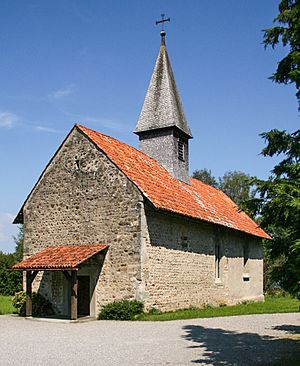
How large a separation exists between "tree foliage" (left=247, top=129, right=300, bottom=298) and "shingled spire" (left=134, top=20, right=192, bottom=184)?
45.1 ft

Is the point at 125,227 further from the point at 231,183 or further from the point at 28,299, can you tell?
the point at 231,183

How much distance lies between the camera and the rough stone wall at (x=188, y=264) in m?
17.8

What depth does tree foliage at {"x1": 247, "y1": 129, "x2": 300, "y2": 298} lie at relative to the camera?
844cm

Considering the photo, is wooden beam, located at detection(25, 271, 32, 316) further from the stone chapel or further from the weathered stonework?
the weathered stonework

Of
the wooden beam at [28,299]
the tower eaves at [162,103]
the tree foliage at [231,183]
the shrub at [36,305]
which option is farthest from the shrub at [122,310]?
the tree foliage at [231,183]

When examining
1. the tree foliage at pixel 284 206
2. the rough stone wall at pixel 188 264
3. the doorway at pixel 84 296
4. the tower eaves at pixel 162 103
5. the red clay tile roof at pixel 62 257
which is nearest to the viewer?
the tree foliage at pixel 284 206

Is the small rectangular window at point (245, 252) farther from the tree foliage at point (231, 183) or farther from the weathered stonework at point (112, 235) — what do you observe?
the tree foliage at point (231, 183)

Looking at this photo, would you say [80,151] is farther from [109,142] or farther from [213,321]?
[213,321]

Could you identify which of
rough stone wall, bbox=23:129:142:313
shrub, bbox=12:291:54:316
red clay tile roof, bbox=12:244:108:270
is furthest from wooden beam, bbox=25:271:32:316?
rough stone wall, bbox=23:129:142:313

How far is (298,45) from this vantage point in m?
9.91

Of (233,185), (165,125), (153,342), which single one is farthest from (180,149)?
(233,185)

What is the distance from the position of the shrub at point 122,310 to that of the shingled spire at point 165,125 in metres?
8.78

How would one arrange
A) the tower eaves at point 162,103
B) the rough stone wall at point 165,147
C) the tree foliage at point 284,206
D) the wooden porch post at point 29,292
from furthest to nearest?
the tower eaves at point 162,103
the rough stone wall at point 165,147
the wooden porch post at point 29,292
the tree foliage at point 284,206

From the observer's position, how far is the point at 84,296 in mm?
18531
